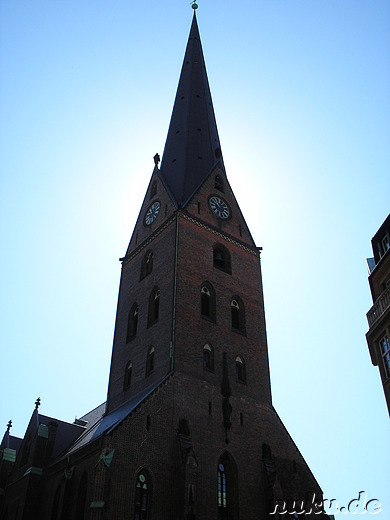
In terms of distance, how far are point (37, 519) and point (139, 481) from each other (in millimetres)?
8589

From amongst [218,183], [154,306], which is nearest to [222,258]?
[154,306]

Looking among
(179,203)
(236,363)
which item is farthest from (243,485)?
(179,203)

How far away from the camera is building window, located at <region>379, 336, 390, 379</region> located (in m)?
22.3

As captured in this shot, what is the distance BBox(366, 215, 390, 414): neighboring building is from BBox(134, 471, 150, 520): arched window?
10806 mm

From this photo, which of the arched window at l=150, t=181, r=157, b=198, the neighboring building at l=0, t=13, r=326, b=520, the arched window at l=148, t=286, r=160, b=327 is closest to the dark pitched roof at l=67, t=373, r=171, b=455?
the neighboring building at l=0, t=13, r=326, b=520

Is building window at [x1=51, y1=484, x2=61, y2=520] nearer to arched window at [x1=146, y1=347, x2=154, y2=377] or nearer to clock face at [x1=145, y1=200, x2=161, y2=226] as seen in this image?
Answer: arched window at [x1=146, y1=347, x2=154, y2=377]

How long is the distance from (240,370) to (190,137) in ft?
64.0

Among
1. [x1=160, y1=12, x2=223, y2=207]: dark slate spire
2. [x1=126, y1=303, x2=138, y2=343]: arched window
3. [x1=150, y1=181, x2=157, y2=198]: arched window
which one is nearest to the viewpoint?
[x1=126, y1=303, x2=138, y2=343]: arched window

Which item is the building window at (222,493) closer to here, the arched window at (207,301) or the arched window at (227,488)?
the arched window at (227,488)

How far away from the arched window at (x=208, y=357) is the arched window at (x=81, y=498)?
839 centimetres

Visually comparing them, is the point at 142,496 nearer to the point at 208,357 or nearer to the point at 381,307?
the point at 208,357

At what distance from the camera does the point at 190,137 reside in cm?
4303

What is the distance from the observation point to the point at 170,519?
79.3 ft

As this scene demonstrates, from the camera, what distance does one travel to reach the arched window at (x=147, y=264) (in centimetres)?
3644
